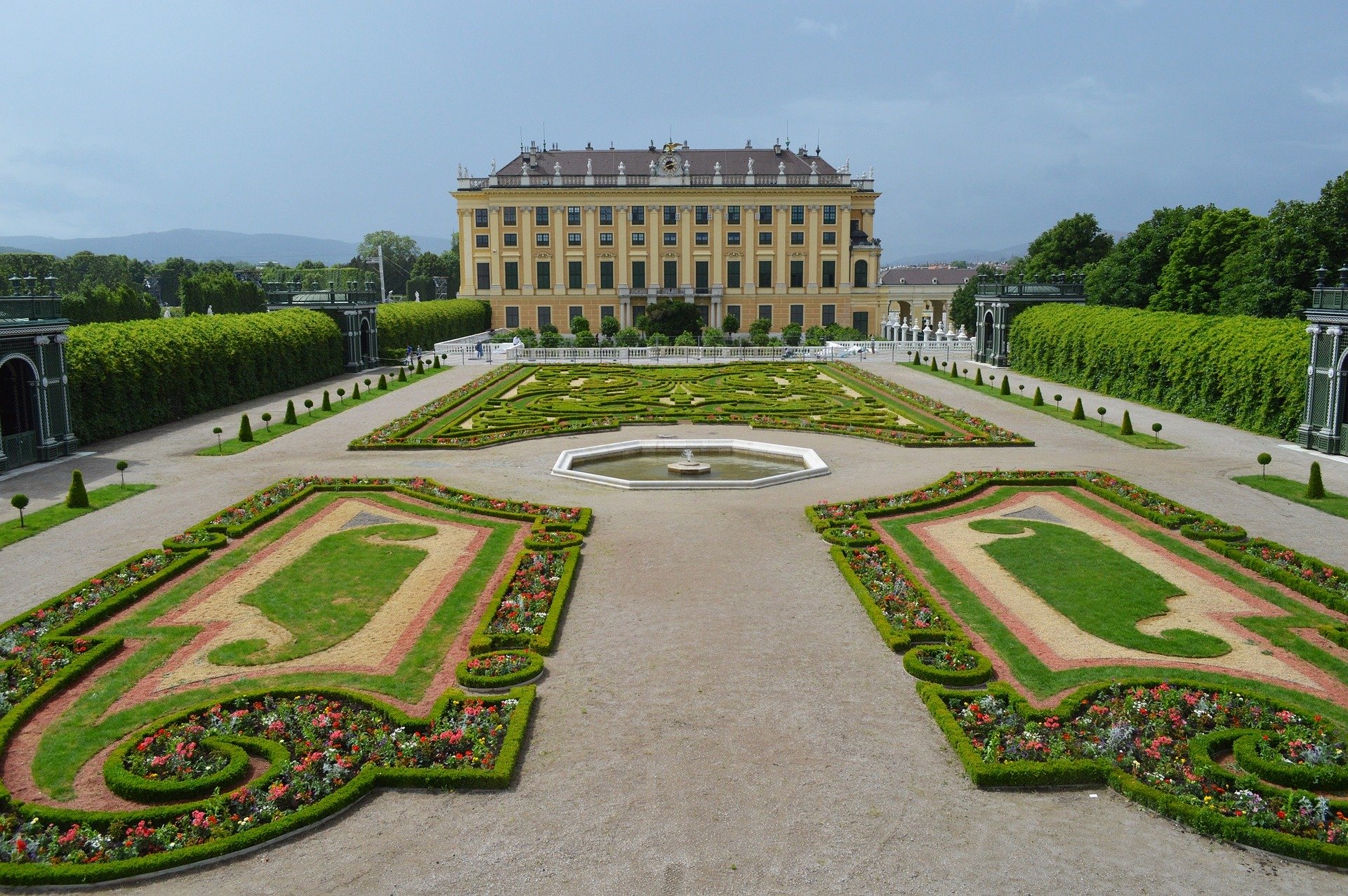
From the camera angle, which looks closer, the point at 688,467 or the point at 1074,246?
the point at 688,467

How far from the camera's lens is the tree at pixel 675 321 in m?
75.9

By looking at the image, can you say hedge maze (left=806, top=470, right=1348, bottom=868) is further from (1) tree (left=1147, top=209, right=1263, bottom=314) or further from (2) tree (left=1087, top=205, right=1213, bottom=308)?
(2) tree (left=1087, top=205, right=1213, bottom=308)

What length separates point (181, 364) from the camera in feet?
123

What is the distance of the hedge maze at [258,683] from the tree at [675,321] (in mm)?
55073

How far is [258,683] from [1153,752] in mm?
11151

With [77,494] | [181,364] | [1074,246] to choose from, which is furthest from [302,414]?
[1074,246]

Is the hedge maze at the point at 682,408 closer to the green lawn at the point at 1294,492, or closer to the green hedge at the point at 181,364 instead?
the green lawn at the point at 1294,492

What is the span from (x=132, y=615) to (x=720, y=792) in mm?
10761

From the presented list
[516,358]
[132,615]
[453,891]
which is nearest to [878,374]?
[516,358]

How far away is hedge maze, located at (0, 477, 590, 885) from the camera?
33.6 feet

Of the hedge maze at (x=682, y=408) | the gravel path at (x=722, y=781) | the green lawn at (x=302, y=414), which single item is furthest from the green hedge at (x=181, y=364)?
the gravel path at (x=722, y=781)

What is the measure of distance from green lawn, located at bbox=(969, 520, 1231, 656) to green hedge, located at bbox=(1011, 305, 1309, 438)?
15646 mm

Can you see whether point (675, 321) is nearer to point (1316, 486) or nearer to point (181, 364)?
point (181, 364)

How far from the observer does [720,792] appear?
1077 cm
